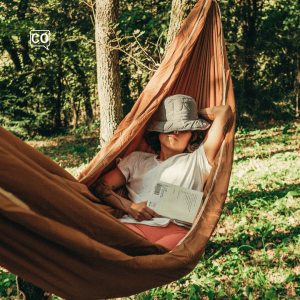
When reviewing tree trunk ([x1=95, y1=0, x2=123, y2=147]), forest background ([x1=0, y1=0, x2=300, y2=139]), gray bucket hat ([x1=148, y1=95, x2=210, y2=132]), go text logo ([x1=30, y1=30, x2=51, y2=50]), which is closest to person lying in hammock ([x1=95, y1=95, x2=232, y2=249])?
gray bucket hat ([x1=148, y1=95, x2=210, y2=132])

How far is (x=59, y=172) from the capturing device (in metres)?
1.33

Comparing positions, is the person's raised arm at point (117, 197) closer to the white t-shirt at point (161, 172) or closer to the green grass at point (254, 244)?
the white t-shirt at point (161, 172)

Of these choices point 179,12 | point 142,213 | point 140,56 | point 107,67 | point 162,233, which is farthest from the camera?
point 140,56

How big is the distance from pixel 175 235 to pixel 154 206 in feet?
0.80

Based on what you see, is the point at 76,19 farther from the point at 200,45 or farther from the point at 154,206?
the point at 154,206

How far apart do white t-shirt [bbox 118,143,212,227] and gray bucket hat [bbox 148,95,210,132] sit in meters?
0.18

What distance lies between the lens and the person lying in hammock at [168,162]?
1.68m

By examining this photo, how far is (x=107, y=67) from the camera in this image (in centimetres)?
333

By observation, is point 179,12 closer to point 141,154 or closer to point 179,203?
point 141,154

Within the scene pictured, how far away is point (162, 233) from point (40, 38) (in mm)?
6508

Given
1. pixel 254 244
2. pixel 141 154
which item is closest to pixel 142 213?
pixel 141 154

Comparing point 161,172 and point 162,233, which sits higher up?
point 161,172

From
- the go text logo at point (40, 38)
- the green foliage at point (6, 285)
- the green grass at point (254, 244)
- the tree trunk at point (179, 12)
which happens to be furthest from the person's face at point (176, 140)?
the go text logo at point (40, 38)

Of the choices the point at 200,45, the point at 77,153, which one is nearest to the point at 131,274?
the point at 200,45
